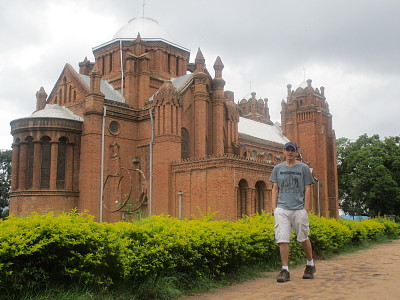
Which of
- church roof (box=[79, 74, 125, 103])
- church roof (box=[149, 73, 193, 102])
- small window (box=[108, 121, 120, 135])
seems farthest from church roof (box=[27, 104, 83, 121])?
church roof (box=[149, 73, 193, 102])

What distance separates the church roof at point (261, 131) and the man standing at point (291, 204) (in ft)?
117

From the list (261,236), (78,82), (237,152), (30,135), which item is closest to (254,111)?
(237,152)

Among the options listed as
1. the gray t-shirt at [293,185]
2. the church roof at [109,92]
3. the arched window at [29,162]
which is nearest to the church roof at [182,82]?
the church roof at [109,92]

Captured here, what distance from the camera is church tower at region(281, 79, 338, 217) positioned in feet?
154

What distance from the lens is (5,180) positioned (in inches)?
1943

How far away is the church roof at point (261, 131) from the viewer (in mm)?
45669

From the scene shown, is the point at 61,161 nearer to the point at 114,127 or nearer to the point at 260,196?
the point at 114,127

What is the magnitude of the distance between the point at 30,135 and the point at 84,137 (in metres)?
3.39

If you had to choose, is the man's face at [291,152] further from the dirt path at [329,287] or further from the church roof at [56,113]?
the church roof at [56,113]

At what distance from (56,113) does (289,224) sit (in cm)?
2542

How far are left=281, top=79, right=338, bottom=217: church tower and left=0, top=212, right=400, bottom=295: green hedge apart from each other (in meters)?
37.8

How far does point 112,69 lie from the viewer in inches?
1394

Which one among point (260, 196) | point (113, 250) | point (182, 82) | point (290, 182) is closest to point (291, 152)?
point (290, 182)

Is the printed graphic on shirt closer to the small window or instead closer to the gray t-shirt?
the gray t-shirt
